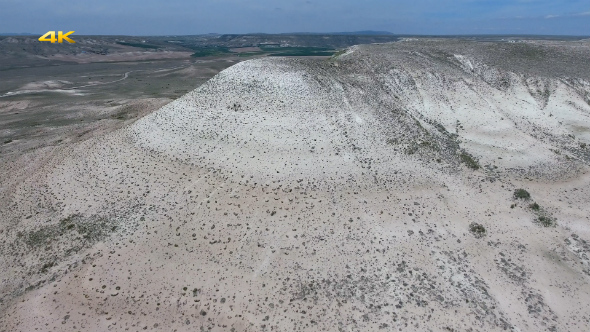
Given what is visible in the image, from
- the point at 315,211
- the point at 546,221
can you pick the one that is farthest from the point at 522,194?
the point at 315,211

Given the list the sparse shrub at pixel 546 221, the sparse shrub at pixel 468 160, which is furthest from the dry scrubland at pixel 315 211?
the sparse shrub at pixel 468 160

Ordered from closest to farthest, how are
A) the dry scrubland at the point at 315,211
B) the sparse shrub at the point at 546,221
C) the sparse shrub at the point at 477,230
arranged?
1. the dry scrubland at the point at 315,211
2. the sparse shrub at the point at 477,230
3. the sparse shrub at the point at 546,221

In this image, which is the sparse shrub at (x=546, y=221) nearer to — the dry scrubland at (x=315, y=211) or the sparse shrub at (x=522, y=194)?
the dry scrubland at (x=315, y=211)

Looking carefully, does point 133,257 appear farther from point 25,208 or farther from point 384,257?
point 384,257

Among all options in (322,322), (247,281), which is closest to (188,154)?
(247,281)

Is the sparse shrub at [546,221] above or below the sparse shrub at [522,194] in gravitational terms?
below

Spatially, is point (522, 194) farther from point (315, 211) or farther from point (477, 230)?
point (315, 211)

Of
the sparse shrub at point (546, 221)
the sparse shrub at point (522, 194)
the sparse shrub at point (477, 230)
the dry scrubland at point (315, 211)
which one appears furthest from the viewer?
the sparse shrub at point (522, 194)
